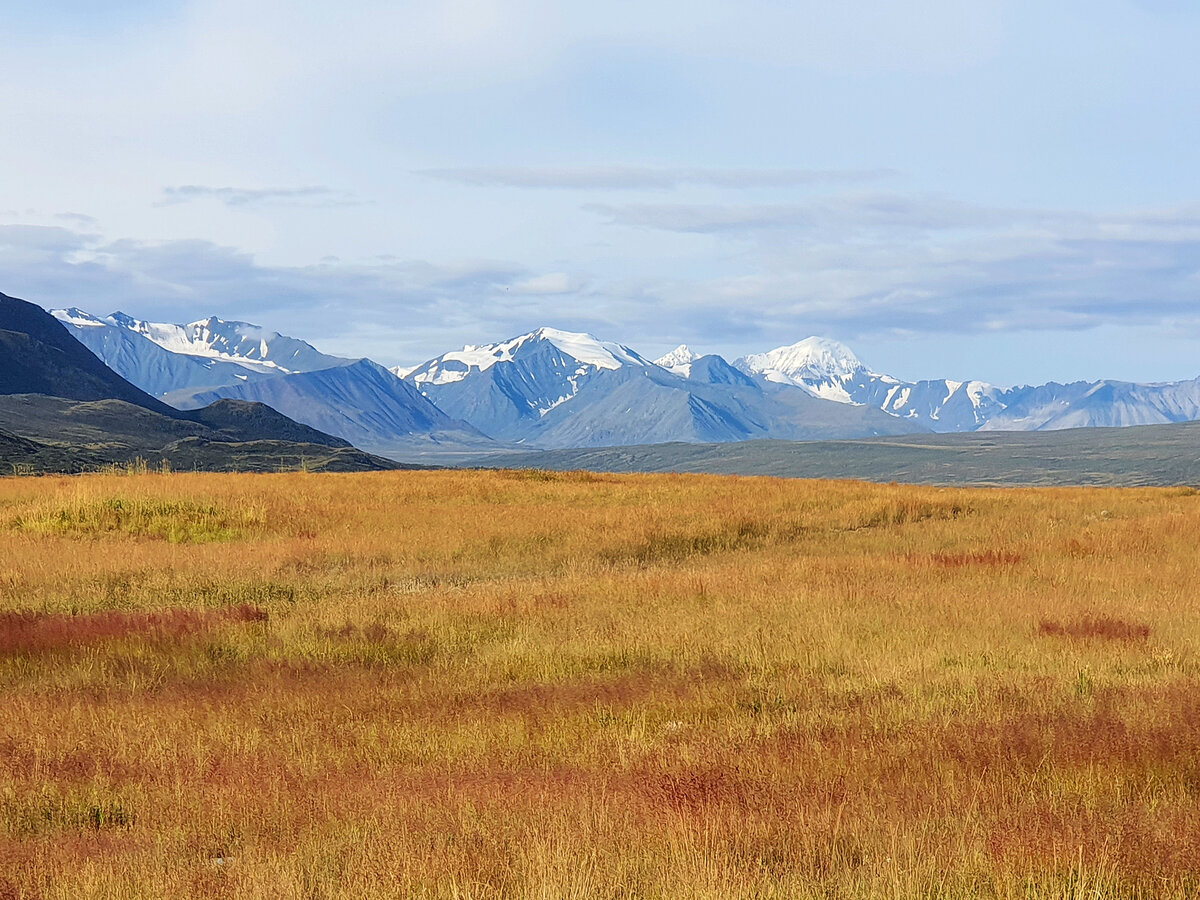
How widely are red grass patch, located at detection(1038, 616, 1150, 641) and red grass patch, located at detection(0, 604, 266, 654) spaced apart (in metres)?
10.8

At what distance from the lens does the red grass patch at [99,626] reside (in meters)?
12.9

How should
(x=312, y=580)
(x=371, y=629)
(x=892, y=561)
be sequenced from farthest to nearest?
(x=892, y=561) < (x=312, y=580) < (x=371, y=629)

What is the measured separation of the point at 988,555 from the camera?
2180cm

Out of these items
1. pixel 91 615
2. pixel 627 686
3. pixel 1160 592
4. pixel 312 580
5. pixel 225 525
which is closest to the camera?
pixel 627 686

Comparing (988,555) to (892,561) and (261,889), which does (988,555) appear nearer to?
(892,561)

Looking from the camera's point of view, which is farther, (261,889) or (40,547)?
(40,547)

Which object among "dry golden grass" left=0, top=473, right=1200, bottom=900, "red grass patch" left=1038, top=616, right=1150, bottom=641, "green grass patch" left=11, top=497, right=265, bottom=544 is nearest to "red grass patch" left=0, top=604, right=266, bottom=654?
"dry golden grass" left=0, top=473, right=1200, bottom=900

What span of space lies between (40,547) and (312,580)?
22.3 ft

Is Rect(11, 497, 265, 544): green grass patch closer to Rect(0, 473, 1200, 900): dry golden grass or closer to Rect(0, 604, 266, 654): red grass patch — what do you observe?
Rect(0, 473, 1200, 900): dry golden grass

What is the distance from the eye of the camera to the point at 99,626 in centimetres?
1378

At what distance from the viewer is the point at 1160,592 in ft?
54.0

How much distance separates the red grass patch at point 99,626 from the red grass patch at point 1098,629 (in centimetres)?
1078

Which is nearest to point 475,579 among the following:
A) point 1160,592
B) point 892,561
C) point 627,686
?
point 892,561

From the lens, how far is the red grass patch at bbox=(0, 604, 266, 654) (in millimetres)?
12883
